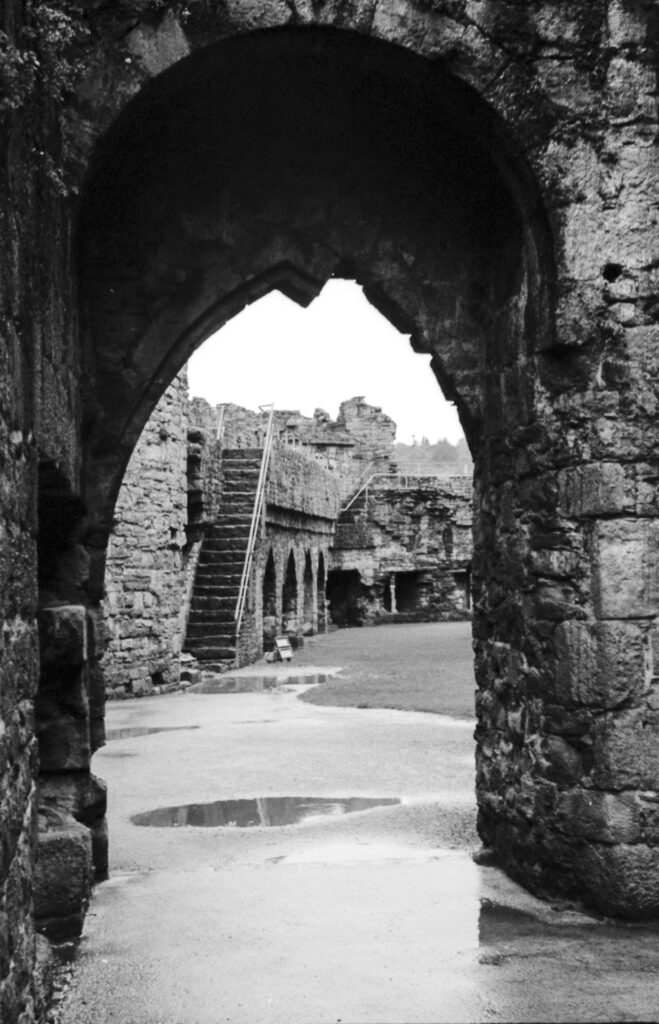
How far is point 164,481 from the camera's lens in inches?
587

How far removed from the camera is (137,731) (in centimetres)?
1099

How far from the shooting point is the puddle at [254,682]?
1448 centimetres

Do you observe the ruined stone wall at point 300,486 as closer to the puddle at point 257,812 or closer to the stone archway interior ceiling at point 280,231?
the puddle at point 257,812

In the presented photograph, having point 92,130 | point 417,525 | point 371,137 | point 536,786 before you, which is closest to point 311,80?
point 371,137

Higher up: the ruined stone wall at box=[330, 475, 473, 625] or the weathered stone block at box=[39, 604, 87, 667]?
the ruined stone wall at box=[330, 475, 473, 625]

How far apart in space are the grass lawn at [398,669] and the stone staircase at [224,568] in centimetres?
141

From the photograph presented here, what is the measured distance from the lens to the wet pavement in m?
3.85

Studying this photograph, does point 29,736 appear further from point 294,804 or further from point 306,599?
point 306,599

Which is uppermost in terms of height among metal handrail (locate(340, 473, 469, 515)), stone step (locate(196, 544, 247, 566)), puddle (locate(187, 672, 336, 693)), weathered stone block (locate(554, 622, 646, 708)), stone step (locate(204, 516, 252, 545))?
metal handrail (locate(340, 473, 469, 515))

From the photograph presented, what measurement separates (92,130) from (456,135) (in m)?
1.81

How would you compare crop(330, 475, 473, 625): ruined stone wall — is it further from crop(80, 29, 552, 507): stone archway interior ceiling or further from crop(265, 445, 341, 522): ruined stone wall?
crop(80, 29, 552, 507): stone archway interior ceiling

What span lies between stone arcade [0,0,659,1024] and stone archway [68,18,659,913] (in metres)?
0.01

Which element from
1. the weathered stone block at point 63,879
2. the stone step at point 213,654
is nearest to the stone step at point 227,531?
the stone step at point 213,654

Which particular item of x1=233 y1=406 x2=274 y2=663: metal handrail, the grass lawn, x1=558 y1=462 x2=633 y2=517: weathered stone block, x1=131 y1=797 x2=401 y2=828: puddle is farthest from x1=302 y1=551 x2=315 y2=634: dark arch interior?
x1=558 y1=462 x2=633 y2=517: weathered stone block
